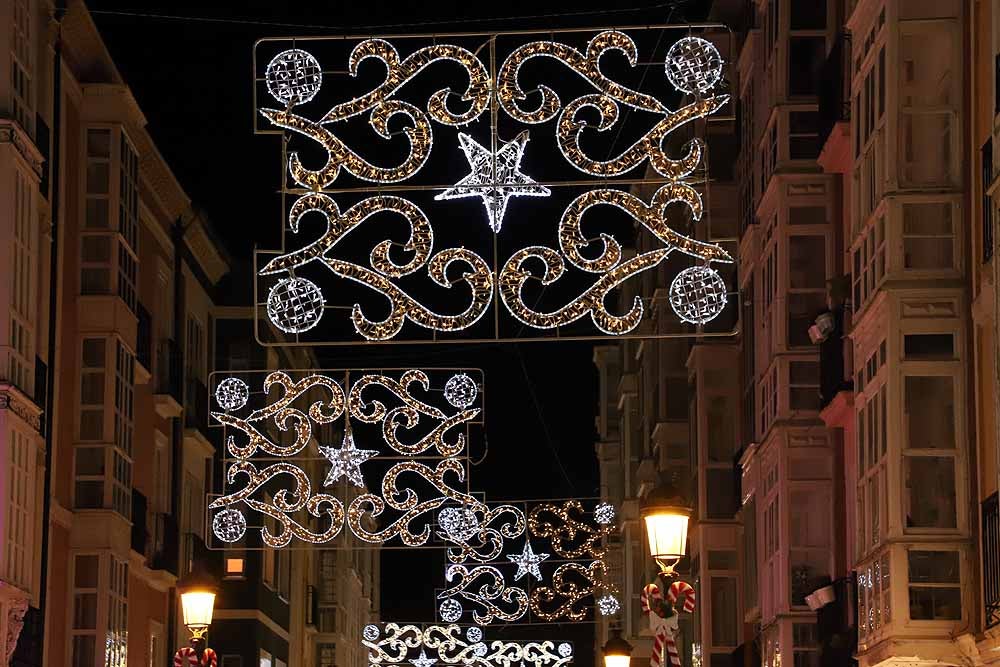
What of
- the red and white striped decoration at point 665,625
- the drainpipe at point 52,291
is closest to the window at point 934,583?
the red and white striped decoration at point 665,625

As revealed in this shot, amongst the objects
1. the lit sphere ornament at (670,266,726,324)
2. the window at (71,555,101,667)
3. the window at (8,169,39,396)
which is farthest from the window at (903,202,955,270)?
the window at (71,555,101,667)

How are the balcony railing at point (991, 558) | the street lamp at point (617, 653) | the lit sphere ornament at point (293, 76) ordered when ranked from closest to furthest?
the balcony railing at point (991, 558) → the lit sphere ornament at point (293, 76) → the street lamp at point (617, 653)

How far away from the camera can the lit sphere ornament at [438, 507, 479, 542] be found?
29906mm

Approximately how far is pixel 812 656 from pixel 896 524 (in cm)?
781

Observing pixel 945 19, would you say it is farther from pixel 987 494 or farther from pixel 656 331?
pixel 656 331

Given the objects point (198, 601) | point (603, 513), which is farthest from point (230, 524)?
point (603, 513)

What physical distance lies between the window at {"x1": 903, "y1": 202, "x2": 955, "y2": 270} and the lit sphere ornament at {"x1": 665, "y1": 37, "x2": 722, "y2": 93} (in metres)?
2.16

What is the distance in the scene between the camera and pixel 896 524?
20359mm

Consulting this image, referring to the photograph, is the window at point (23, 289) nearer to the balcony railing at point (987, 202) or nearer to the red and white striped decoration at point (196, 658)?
the red and white striped decoration at point (196, 658)

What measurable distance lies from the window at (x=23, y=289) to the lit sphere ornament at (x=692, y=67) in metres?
8.57

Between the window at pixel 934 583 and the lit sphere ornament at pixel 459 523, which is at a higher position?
the lit sphere ornament at pixel 459 523

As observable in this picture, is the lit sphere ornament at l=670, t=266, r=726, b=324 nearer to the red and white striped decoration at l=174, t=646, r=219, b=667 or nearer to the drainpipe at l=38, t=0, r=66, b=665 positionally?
the red and white striped decoration at l=174, t=646, r=219, b=667

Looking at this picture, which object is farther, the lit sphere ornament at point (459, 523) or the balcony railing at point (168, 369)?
the balcony railing at point (168, 369)

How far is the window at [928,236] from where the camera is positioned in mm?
20859
